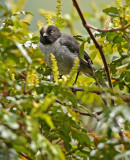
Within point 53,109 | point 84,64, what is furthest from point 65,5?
point 53,109

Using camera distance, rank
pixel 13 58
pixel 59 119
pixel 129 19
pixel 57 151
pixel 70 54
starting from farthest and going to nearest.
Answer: pixel 70 54
pixel 129 19
pixel 59 119
pixel 13 58
pixel 57 151

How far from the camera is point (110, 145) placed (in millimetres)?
1179

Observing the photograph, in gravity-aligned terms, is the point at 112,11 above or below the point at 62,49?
below

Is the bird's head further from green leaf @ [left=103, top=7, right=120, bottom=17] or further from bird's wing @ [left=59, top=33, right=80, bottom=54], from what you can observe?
green leaf @ [left=103, top=7, right=120, bottom=17]

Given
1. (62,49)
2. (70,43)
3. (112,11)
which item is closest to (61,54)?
(62,49)

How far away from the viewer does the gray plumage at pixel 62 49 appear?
3.55 metres

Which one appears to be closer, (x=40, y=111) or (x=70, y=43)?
(x=40, y=111)

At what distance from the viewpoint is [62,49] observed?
3592 mm

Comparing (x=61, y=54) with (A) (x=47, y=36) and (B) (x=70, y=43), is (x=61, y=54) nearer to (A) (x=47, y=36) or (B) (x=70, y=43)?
(B) (x=70, y=43)

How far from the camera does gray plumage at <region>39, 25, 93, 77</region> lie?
11.6 ft

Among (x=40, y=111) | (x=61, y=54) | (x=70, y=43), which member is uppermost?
(x=70, y=43)

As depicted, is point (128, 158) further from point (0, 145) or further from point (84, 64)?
point (84, 64)

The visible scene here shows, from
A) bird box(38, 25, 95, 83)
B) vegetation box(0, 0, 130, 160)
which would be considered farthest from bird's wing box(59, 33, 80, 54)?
vegetation box(0, 0, 130, 160)

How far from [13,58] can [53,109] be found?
0.34 meters
